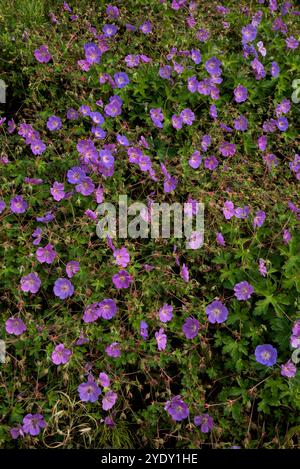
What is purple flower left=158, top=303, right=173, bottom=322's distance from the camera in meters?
2.74

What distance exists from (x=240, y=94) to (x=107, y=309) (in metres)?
1.95

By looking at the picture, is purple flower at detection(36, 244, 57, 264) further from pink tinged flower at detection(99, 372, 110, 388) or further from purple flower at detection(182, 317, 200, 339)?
purple flower at detection(182, 317, 200, 339)

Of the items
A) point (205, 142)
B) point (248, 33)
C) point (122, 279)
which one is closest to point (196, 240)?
point (122, 279)

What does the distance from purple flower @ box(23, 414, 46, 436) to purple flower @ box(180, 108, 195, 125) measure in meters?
2.06

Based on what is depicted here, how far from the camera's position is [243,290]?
275 centimetres

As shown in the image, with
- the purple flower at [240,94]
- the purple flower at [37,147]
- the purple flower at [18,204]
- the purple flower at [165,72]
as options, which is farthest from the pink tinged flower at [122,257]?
the purple flower at [240,94]

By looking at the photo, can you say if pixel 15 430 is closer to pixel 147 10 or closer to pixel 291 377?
pixel 291 377

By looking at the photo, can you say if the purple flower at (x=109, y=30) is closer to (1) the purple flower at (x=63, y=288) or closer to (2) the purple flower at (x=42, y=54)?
(2) the purple flower at (x=42, y=54)

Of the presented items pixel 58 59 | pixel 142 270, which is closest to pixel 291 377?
pixel 142 270

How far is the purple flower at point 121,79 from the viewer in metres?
3.50

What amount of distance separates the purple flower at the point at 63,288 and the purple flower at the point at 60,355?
0.27 metres

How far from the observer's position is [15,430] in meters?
2.42

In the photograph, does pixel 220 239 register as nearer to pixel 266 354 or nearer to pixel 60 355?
pixel 266 354

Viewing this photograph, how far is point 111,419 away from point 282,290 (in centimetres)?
107
